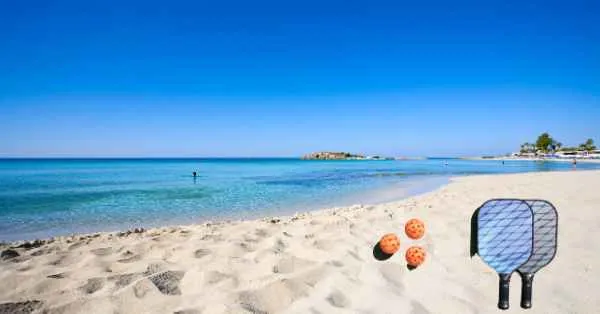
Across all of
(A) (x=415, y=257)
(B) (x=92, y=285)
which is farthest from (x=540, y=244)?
(B) (x=92, y=285)

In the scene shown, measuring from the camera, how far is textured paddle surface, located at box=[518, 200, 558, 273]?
159cm

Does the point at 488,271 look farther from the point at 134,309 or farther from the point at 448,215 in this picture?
the point at 134,309

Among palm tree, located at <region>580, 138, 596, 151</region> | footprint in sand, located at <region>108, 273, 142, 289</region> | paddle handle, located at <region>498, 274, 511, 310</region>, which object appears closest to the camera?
paddle handle, located at <region>498, 274, 511, 310</region>

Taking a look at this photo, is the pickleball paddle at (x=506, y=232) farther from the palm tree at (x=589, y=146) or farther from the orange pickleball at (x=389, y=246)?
the palm tree at (x=589, y=146)

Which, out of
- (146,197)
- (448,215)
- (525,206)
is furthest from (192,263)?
(146,197)

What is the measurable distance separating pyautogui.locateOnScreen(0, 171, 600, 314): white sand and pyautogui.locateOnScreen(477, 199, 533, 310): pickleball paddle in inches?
51.4

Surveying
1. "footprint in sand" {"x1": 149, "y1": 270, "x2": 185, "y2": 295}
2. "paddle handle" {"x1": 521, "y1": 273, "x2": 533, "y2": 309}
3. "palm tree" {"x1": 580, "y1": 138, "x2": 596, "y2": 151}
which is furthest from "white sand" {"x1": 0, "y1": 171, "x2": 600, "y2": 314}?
"palm tree" {"x1": 580, "y1": 138, "x2": 596, "y2": 151}

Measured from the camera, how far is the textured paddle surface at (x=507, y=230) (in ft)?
5.32

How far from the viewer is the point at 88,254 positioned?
14.6 feet

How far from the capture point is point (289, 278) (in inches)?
130

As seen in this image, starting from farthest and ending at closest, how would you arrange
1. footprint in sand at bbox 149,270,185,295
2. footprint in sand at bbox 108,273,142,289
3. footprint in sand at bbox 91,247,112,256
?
footprint in sand at bbox 91,247,112,256, footprint in sand at bbox 108,273,142,289, footprint in sand at bbox 149,270,185,295

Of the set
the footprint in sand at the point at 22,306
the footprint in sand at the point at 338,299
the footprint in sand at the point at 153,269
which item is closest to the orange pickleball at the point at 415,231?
the footprint in sand at the point at 338,299

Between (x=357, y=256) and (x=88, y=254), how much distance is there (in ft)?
11.2

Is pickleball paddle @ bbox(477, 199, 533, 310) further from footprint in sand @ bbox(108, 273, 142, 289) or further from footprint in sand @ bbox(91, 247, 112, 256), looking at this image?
footprint in sand @ bbox(91, 247, 112, 256)
